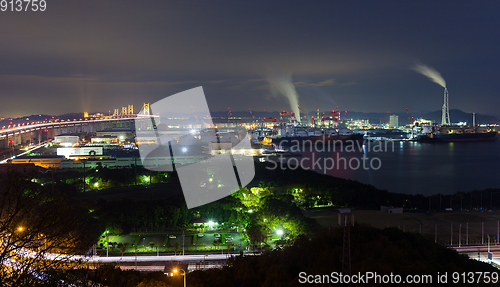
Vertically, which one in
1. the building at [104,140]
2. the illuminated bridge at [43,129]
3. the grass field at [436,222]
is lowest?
the grass field at [436,222]

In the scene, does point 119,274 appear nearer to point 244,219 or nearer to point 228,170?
point 244,219

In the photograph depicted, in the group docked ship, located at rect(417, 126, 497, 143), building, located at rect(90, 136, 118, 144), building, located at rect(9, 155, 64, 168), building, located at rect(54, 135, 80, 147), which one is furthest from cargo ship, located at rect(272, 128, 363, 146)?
building, located at rect(9, 155, 64, 168)

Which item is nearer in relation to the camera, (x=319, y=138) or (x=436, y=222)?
(x=436, y=222)

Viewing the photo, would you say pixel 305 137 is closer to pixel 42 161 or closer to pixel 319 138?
pixel 319 138

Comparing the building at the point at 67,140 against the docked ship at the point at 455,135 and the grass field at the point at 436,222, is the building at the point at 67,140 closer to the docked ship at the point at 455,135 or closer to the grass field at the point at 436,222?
the grass field at the point at 436,222

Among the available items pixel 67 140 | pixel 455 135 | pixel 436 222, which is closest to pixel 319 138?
pixel 455 135

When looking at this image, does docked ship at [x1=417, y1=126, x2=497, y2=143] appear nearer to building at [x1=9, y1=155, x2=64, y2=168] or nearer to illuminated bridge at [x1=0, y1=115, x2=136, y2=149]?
illuminated bridge at [x1=0, y1=115, x2=136, y2=149]

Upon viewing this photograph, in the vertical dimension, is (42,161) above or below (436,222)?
above

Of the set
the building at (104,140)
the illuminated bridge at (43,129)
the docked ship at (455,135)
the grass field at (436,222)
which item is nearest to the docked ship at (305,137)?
the docked ship at (455,135)

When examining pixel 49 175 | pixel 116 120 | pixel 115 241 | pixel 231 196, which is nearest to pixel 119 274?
pixel 115 241
